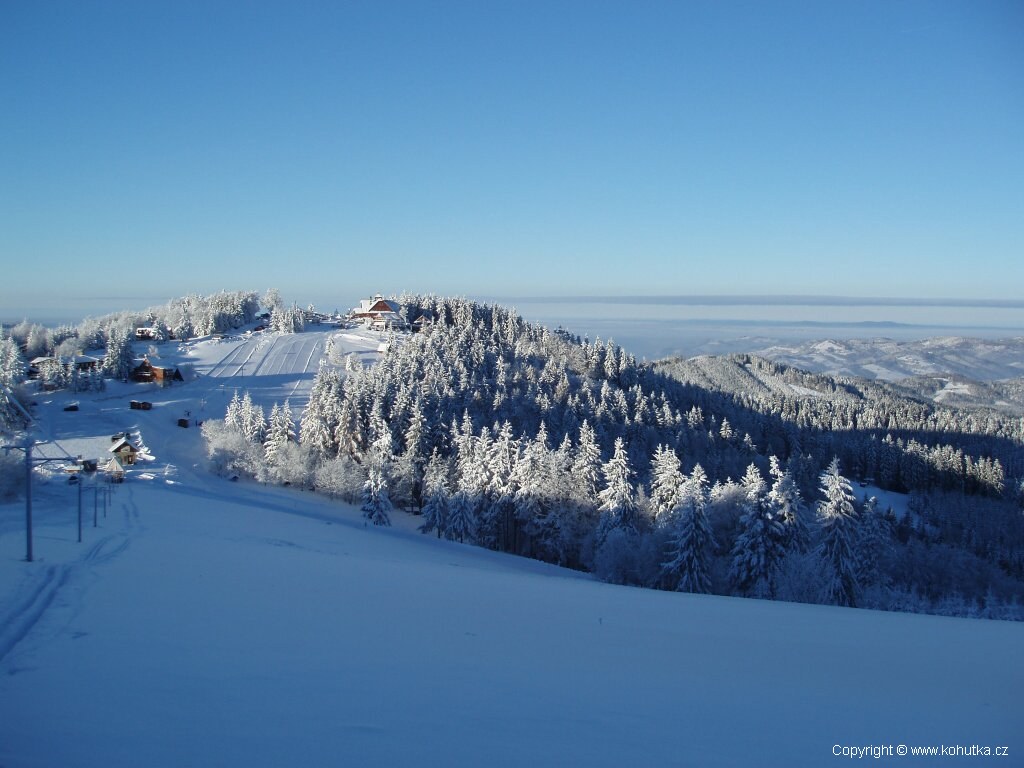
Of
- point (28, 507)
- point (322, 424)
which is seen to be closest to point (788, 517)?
point (28, 507)

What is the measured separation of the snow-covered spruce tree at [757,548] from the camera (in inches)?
1180

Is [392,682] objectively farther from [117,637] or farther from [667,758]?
[117,637]

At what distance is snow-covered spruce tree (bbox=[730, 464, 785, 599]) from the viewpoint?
2997 centimetres

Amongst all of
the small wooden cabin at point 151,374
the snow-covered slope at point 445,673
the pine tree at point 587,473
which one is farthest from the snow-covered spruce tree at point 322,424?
the snow-covered slope at point 445,673

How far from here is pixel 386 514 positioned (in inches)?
1738

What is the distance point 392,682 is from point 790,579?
25.9 m

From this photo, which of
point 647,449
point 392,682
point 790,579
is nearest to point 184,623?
point 392,682

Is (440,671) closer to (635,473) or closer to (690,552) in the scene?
(690,552)

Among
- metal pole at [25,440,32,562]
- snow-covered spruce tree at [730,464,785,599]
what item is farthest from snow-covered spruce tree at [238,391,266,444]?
snow-covered spruce tree at [730,464,785,599]

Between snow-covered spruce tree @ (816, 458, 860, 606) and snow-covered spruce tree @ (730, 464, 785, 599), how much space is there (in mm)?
2140

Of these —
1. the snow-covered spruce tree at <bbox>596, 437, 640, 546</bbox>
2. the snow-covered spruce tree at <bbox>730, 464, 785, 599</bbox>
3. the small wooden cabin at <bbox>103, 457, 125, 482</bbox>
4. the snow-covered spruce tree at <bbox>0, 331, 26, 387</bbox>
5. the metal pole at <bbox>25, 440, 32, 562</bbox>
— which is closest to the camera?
the metal pole at <bbox>25, 440, 32, 562</bbox>

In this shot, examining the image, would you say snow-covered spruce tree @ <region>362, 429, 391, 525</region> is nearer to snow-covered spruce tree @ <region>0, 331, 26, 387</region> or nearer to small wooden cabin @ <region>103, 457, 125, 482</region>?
small wooden cabin @ <region>103, 457, 125, 482</region>

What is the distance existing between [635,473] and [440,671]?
3865 cm

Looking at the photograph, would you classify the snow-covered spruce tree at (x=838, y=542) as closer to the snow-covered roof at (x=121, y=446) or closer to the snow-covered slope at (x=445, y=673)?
the snow-covered slope at (x=445, y=673)
